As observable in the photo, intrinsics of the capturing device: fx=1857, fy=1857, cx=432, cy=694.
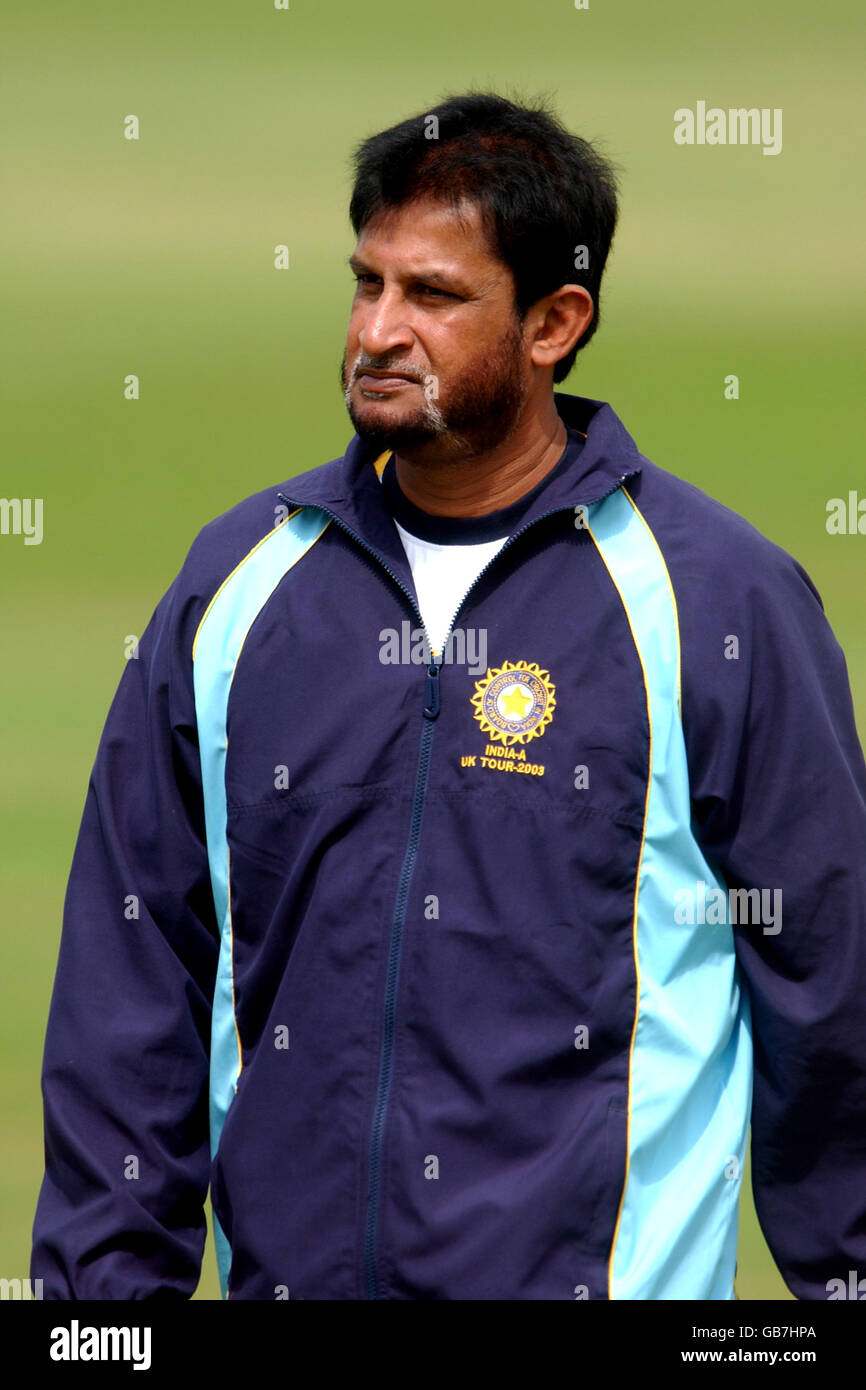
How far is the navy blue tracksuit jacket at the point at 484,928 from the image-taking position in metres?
1.46

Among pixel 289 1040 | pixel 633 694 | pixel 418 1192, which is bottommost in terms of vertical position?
pixel 418 1192

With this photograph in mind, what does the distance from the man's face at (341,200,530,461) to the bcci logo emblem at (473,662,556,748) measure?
0.21 meters

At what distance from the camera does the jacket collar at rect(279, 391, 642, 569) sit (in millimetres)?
1548

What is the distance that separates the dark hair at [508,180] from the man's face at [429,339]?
2cm

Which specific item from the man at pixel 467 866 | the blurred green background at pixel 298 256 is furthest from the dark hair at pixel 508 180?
the blurred green background at pixel 298 256

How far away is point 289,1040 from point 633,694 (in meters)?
0.40

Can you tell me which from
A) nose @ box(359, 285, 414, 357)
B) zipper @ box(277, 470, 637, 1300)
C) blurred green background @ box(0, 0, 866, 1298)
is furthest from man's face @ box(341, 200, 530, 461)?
blurred green background @ box(0, 0, 866, 1298)

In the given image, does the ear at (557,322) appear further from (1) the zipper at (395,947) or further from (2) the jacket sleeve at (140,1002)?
(2) the jacket sleeve at (140,1002)

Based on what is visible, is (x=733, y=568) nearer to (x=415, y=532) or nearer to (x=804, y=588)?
(x=804, y=588)

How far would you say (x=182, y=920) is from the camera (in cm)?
160

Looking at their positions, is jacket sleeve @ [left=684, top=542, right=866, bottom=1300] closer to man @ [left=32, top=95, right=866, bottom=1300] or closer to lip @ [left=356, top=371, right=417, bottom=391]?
man @ [left=32, top=95, right=866, bottom=1300]

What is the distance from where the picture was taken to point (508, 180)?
1.59 meters

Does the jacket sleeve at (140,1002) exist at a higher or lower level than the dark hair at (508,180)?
lower

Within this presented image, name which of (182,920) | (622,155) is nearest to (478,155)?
(182,920)
